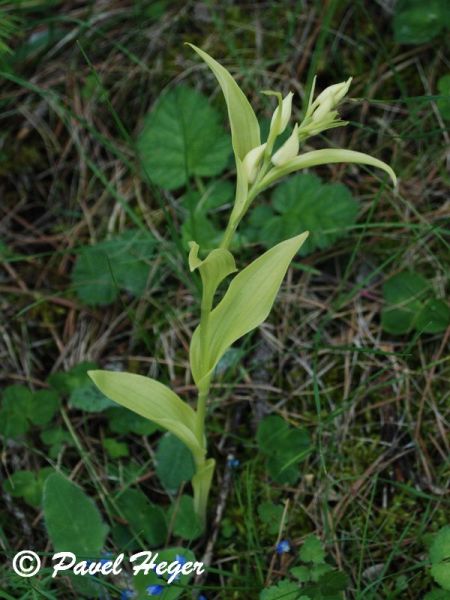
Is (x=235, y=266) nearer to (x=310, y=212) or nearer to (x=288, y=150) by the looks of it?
(x=288, y=150)

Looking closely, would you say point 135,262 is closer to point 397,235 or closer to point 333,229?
point 333,229

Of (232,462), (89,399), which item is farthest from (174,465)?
(89,399)

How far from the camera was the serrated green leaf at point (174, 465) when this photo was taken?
1974 millimetres

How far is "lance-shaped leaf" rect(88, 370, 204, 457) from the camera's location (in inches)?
64.6

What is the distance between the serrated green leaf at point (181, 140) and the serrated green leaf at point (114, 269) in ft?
0.65

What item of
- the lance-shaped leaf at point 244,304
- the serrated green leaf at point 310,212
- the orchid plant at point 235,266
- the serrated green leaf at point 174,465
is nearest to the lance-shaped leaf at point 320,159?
the orchid plant at point 235,266

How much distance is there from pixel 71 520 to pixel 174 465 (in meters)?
0.30

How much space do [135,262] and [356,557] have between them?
1.05 m

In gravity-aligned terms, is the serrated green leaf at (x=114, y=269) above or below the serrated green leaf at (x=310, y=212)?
below

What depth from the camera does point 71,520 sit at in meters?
1.82

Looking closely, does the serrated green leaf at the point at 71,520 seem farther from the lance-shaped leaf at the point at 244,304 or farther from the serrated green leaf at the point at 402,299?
the serrated green leaf at the point at 402,299

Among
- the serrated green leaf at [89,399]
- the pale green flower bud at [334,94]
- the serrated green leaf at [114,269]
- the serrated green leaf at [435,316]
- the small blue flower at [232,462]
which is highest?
the pale green flower bud at [334,94]

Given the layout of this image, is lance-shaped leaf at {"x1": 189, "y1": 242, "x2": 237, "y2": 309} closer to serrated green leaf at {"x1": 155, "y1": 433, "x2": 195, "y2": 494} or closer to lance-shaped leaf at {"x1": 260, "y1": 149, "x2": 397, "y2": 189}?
lance-shaped leaf at {"x1": 260, "y1": 149, "x2": 397, "y2": 189}

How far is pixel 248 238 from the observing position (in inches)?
91.2
